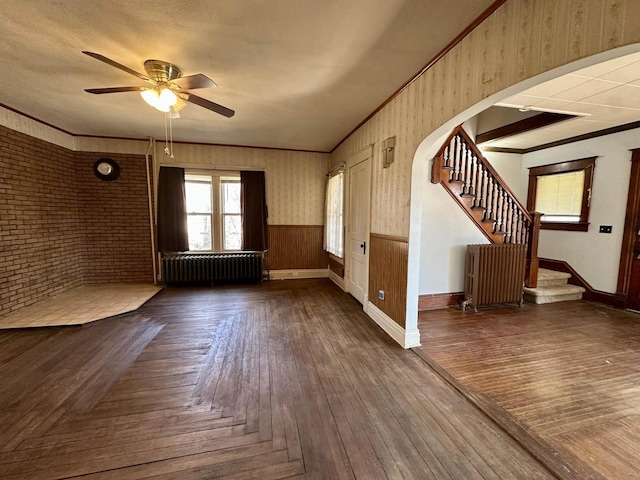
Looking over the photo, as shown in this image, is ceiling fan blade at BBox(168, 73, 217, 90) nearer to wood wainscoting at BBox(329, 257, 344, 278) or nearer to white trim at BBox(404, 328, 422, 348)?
white trim at BBox(404, 328, 422, 348)

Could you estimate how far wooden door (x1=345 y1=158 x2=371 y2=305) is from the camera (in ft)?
12.4

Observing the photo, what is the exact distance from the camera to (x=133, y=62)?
2.36m

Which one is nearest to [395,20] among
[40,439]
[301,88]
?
[301,88]

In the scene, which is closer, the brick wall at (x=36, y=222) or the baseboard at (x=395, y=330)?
the baseboard at (x=395, y=330)

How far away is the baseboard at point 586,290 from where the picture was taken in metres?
4.01

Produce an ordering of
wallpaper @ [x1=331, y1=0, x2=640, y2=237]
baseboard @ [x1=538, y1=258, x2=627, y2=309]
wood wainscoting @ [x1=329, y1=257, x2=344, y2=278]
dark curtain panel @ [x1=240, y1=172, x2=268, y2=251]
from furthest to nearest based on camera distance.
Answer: dark curtain panel @ [x1=240, y1=172, x2=268, y2=251]
wood wainscoting @ [x1=329, y1=257, x2=344, y2=278]
baseboard @ [x1=538, y1=258, x2=627, y2=309]
wallpaper @ [x1=331, y1=0, x2=640, y2=237]

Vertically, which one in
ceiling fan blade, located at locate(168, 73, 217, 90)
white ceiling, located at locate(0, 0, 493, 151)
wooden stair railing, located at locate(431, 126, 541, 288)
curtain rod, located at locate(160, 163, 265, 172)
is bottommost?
wooden stair railing, located at locate(431, 126, 541, 288)

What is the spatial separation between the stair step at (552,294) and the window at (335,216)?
121 inches

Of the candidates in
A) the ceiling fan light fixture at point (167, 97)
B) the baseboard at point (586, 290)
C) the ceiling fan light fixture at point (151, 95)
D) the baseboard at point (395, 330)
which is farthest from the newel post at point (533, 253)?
the ceiling fan light fixture at point (151, 95)

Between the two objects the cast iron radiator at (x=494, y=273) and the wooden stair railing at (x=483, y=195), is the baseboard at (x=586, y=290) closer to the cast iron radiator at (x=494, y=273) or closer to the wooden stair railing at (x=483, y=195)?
the wooden stair railing at (x=483, y=195)

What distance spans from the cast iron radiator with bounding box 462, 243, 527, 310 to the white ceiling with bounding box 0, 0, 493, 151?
2.54 metres

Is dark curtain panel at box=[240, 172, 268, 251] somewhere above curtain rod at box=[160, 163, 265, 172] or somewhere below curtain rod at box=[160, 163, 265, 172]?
below

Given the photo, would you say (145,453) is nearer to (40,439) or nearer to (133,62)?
(40,439)

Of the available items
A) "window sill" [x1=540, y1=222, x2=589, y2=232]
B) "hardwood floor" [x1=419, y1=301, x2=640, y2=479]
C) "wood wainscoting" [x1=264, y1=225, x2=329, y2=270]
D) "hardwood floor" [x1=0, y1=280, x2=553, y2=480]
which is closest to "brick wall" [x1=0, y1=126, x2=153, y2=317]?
"hardwood floor" [x1=0, y1=280, x2=553, y2=480]
